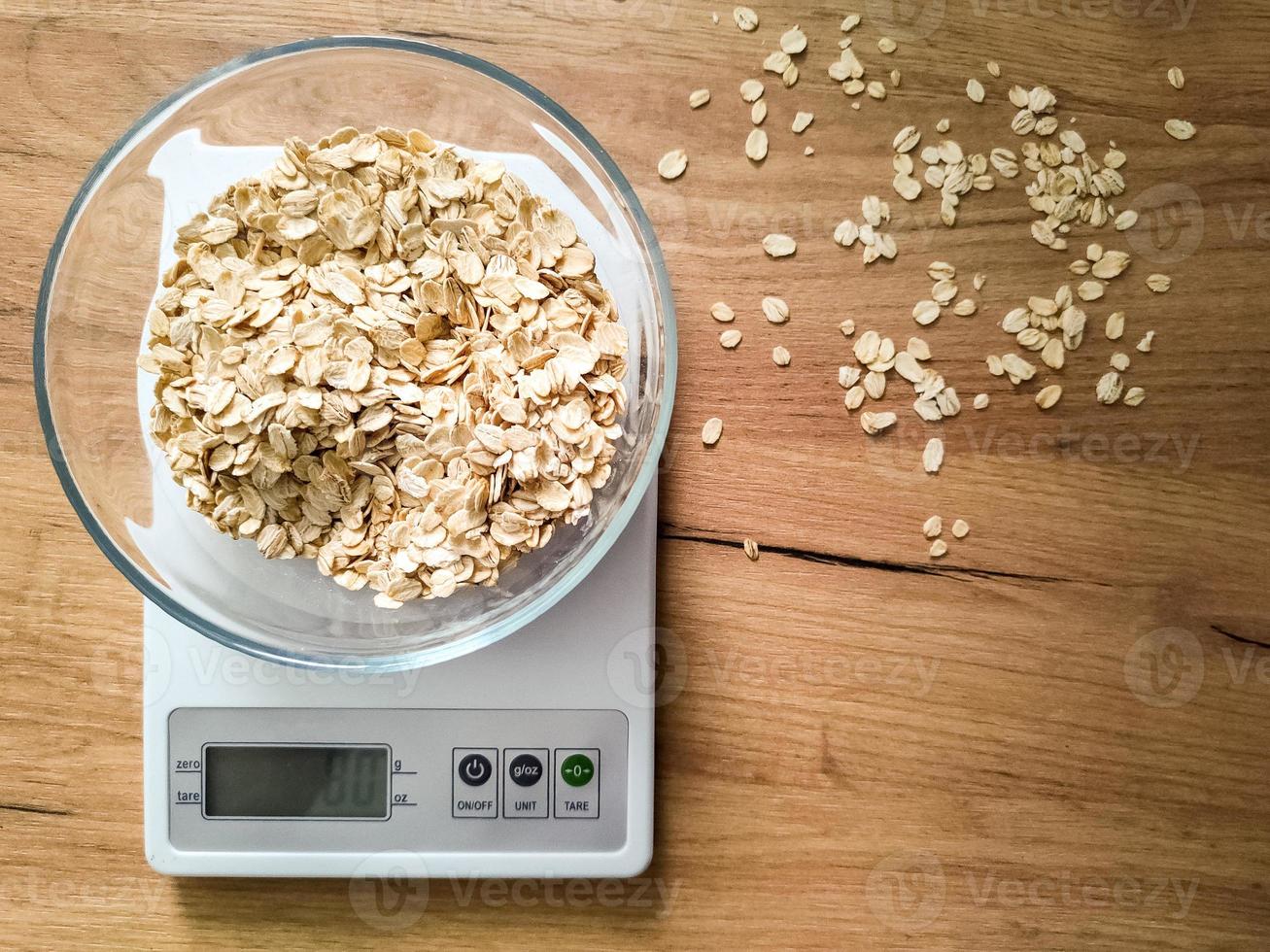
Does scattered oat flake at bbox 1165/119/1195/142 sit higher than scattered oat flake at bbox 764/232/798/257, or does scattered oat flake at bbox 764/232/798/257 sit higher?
scattered oat flake at bbox 1165/119/1195/142

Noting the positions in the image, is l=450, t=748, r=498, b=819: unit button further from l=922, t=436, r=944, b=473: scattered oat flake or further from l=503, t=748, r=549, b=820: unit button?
l=922, t=436, r=944, b=473: scattered oat flake

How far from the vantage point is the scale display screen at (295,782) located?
65cm

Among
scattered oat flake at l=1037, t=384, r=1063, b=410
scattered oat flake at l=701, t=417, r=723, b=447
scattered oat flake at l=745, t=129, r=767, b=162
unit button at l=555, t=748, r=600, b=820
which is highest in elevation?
scattered oat flake at l=745, t=129, r=767, b=162

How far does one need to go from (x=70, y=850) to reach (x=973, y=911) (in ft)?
2.33

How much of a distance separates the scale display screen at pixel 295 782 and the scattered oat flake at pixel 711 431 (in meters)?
0.33

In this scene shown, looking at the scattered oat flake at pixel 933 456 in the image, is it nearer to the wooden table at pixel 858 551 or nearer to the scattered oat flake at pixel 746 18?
the wooden table at pixel 858 551

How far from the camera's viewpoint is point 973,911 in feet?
2.43

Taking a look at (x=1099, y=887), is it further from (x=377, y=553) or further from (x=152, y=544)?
(x=152, y=544)

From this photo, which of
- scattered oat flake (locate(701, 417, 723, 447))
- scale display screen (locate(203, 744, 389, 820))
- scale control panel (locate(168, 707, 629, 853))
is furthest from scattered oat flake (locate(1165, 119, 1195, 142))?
scale display screen (locate(203, 744, 389, 820))

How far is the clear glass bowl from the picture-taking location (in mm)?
593

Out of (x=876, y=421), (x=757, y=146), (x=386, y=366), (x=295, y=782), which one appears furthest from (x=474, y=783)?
(x=757, y=146)

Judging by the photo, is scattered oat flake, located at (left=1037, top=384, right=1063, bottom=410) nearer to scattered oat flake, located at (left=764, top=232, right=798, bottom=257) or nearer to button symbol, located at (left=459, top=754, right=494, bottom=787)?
scattered oat flake, located at (left=764, top=232, right=798, bottom=257)

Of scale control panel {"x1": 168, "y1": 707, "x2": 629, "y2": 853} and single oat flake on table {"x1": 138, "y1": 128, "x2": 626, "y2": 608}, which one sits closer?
single oat flake on table {"x1": 138, "y1": 128, "x2": 626, "y2": 608}

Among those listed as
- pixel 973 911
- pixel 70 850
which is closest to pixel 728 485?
pixel 973 911
